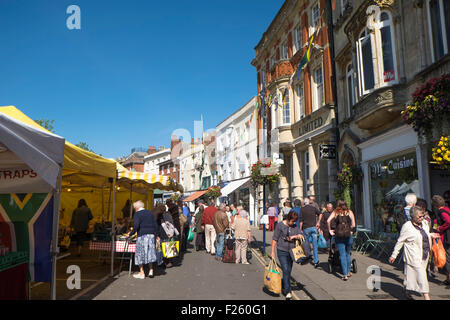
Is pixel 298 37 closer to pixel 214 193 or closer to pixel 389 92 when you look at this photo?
pixel 389 92

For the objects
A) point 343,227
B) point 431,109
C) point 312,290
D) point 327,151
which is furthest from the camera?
point 327,151

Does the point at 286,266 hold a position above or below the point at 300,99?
below

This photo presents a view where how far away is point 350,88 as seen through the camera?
14633 millimetres

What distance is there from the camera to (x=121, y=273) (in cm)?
859

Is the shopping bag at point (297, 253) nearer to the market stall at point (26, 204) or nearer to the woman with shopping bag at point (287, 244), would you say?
the woman with shopping bag at point (287, 244)

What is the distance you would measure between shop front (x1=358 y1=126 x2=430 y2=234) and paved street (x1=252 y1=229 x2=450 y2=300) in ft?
7.93

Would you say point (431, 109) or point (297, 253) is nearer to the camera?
point (297, 253)

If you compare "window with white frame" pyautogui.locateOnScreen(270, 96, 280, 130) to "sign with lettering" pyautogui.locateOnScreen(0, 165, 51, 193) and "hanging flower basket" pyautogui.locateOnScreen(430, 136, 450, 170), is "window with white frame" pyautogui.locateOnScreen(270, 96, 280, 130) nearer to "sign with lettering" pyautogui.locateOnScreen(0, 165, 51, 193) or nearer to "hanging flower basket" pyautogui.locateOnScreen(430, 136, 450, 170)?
"hanging flower basket" pyautogui.locateOnScreen(430, 136, 450, 170)

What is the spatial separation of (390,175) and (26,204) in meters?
10.4

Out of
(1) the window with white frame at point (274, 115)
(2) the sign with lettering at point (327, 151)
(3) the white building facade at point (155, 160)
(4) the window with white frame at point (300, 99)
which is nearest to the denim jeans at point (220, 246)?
(2) the sign with lettering at point (327, 151)

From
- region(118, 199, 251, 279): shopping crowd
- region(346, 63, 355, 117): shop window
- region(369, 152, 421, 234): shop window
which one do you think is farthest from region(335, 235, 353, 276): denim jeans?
region(346, 63, 355, 117): shop window

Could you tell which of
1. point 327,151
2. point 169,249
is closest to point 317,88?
point 327,151

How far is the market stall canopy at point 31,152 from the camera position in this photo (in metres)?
4.30

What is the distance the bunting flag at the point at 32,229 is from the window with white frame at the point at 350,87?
12354 millimetres
